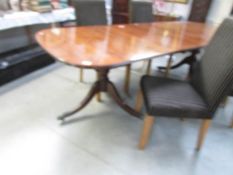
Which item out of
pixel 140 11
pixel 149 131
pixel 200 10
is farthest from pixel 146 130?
pixel 200 10

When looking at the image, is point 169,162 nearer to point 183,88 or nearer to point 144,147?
point 144,147

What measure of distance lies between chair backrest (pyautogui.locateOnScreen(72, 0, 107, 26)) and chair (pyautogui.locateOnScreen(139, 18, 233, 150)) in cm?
114

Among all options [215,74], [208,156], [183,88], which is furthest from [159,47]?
[208,156]

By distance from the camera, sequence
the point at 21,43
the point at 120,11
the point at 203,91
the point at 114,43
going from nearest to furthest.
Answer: the point at 203,91, the point at 114,43, the point at 21,43, the point at 120,11

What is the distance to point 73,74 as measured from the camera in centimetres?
261

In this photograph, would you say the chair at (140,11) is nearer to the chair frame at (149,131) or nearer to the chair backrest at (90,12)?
the chair backrest at (90,12)

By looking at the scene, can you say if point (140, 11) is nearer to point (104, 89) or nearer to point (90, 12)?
point (90, 12)

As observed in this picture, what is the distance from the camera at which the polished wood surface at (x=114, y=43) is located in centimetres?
126

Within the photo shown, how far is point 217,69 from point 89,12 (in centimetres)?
155

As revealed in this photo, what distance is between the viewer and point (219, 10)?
3.26 meters

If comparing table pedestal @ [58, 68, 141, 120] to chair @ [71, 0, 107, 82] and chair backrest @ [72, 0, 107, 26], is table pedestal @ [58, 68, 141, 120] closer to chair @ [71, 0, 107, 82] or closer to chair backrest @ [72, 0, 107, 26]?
chair @ [71, 0, 107, 82]

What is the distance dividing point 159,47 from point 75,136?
0.99m

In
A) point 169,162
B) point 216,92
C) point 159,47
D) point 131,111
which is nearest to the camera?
point 216,92

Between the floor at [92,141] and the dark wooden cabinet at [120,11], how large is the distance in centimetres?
241
